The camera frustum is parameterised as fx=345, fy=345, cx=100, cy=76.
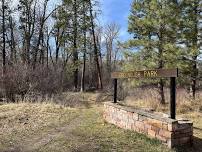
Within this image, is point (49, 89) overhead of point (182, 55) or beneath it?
beneath

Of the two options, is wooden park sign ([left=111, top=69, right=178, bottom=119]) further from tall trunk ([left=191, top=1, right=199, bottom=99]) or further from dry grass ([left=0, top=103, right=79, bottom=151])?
tall trunk ([left=191, top=1, right=199, bottom=99])

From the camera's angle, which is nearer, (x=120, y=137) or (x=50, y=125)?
→ (x=120, y=137)

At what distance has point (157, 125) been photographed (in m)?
8.59

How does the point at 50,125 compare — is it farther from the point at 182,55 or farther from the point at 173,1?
the point at 173,1

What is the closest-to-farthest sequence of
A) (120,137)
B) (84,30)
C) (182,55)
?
(120,137), (182,55), (84,30)

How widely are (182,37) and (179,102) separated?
3688mm

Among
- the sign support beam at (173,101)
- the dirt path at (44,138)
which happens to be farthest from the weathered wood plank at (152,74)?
the dirt path at (44,138)

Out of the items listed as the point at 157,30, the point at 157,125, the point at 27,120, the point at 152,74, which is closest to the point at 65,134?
the point at 27,120

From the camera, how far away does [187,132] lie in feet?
27.3

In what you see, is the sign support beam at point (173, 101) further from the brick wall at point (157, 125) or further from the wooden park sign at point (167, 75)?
the brick wall at point (157, 125)

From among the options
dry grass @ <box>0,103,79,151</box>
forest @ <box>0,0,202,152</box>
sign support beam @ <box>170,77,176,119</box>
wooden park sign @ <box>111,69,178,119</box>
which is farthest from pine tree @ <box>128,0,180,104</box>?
sign support beam @ <box>170,77,176,119</box>

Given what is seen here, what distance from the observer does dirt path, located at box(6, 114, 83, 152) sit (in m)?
8.65

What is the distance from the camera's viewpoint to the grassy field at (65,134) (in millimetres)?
8398

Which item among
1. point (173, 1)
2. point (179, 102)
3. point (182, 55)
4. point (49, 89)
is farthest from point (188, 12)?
point (49, 89)
